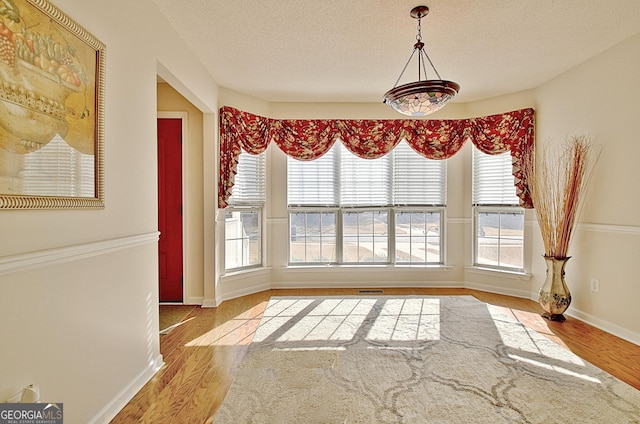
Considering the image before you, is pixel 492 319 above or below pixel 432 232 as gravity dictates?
below

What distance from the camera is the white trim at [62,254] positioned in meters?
1.20

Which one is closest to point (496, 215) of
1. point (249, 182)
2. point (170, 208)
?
point (249, 182)

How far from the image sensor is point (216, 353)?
2527 millimetres

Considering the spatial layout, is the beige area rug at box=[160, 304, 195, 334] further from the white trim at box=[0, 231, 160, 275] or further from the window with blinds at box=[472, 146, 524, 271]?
the window with blinds at box=[472, 146, 524, 271]

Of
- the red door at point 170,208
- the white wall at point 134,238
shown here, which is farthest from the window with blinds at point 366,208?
the red door at point 170,208

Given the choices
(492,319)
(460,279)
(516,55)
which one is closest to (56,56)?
(516,55)

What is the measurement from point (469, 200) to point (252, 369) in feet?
11.7

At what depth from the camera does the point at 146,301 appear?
2146 millimetres

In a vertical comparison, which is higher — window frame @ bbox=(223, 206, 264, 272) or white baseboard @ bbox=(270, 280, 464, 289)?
window frame @ bbox=(223, 206, 264, 272)

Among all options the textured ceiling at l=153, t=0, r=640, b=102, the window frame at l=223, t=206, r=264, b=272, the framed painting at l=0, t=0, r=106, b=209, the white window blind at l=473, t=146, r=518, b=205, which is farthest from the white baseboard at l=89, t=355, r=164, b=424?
the white window blind at l=473, t=146, r=518, b=205

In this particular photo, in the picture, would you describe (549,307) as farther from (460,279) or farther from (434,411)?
(434,411)

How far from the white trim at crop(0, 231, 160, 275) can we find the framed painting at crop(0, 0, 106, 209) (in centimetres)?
19

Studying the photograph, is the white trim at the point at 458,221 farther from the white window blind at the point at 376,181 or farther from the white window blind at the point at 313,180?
the white window blind at the point at 313,180

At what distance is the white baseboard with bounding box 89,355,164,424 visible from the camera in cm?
169
